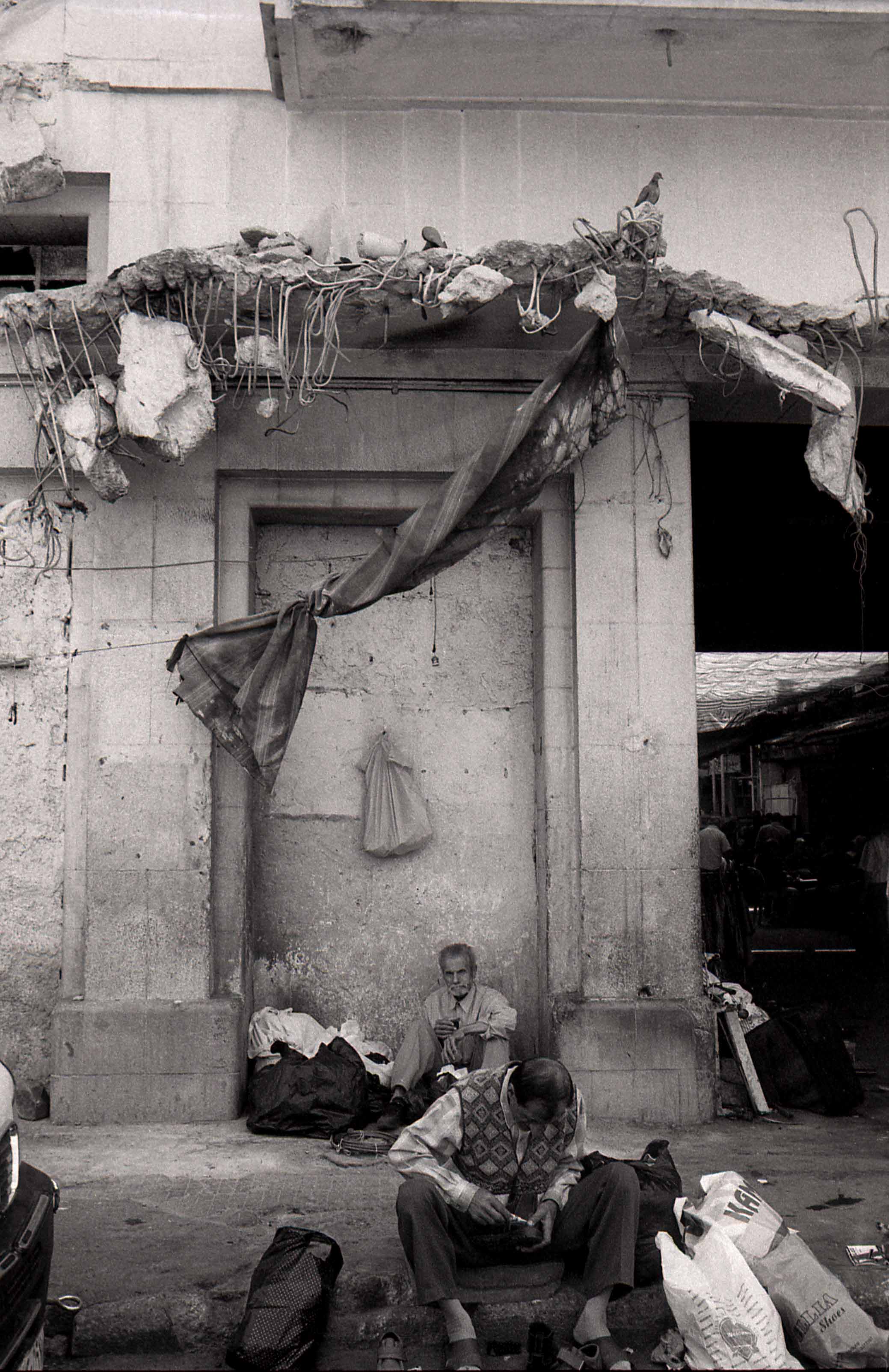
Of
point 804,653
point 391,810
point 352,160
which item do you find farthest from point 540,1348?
point 804,653


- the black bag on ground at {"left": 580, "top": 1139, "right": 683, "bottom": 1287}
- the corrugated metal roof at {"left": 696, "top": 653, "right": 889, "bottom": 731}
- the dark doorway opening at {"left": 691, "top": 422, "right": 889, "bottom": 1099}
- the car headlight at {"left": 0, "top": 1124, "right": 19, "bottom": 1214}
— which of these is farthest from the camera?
the corrugated metal roof at {"left": 696, "top": 653, "right": 889, "bottom": 731}

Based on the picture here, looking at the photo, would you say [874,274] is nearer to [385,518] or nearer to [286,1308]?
[385,518]

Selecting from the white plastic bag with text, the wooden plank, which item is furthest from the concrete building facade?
the white plastic bag with text

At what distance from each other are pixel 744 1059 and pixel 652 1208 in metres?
2.63

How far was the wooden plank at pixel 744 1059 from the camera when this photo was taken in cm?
668

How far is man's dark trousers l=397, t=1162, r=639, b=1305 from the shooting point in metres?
4.03

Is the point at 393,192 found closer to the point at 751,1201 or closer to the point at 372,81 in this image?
the point at 372,81

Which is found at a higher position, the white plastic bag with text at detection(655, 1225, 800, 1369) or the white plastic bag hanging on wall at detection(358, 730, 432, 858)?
the white plastic bag hanging on wall at detection(358, 730, 432, 858)

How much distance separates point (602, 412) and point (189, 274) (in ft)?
7.08

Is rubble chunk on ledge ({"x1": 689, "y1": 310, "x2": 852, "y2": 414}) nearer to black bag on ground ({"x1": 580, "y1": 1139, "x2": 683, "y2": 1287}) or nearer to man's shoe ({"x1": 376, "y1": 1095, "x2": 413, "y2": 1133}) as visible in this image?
black bag on ground ({"x1": 580, "y1": 1139, "x2": 683, "y2": 1287})

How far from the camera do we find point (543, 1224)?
4227 millimetres

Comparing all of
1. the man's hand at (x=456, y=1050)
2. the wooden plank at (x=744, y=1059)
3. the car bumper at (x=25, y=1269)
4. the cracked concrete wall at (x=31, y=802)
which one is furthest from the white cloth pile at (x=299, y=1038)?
the car bumper at (x=25, y=1269)

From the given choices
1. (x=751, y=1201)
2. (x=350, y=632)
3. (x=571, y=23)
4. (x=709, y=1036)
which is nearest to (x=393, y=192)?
(x=571, y=23)

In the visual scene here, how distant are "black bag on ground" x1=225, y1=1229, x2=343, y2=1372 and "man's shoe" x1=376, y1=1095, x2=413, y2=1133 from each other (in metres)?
1.95
